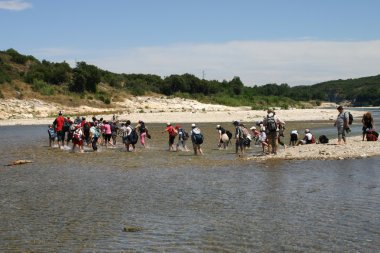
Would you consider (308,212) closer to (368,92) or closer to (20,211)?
(20,211)

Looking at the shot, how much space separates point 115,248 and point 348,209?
5.18 m

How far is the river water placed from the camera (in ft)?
29.7

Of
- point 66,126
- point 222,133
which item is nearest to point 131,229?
point 222,133

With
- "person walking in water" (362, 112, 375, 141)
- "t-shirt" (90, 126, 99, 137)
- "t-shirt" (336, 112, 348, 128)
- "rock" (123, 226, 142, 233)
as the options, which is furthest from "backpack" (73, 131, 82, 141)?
"rock" (123, 226, 142, 233)

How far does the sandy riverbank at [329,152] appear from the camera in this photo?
20.3m

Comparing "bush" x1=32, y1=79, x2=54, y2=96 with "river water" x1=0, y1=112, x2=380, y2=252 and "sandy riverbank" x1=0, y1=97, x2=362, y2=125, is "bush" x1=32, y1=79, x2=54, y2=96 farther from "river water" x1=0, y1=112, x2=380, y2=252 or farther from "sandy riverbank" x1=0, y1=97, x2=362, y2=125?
"river water" x1=0, y1=112, x2=380, y2=252

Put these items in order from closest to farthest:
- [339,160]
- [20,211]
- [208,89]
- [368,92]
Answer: [20,211], [339,160], [208,89], [368,92]

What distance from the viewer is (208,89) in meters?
105

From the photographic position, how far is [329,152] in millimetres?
21141

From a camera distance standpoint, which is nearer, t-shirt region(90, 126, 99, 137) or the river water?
the river water

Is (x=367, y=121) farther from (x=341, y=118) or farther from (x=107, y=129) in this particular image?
(x=107, y=129)

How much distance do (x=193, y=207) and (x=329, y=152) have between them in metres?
10.7

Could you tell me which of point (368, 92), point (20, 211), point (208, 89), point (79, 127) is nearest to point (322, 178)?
Result: point (20, 211)

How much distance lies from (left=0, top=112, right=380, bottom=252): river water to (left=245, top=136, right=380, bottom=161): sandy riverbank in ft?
3.27
